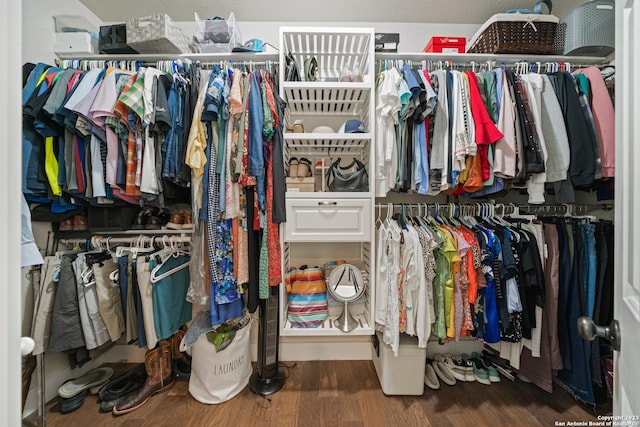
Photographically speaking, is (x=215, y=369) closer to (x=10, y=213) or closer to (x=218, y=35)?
(x=10, y=213)

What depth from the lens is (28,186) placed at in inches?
47.9

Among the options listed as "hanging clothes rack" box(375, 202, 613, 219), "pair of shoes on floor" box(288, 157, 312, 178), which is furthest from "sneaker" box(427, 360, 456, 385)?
"pair of shoes on floor" box(288, 157, 312, 178)

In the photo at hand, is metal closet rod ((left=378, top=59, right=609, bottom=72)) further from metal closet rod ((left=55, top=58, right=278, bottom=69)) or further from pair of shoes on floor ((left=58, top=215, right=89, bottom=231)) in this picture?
pair of shoes on floor ((left=58, top=215, right=89, bottom=231))

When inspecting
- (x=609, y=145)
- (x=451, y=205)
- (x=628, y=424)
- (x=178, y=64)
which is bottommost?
(x=628, y=424)

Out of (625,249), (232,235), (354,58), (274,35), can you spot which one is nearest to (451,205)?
(625,249)

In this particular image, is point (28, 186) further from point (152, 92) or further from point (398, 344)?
point (398, 344)

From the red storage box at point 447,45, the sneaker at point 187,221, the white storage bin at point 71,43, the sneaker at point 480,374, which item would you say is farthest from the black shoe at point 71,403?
the red storage box at point 447,45

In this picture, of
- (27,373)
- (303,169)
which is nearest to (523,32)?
(303,169)

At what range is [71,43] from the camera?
4.80 feet

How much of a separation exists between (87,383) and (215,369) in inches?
32.0

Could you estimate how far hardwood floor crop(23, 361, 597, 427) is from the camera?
4.24ft

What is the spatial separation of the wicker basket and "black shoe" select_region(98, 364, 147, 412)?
9.75 ft

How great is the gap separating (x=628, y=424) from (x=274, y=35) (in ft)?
7.89

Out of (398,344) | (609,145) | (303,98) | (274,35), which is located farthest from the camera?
(274,35)
